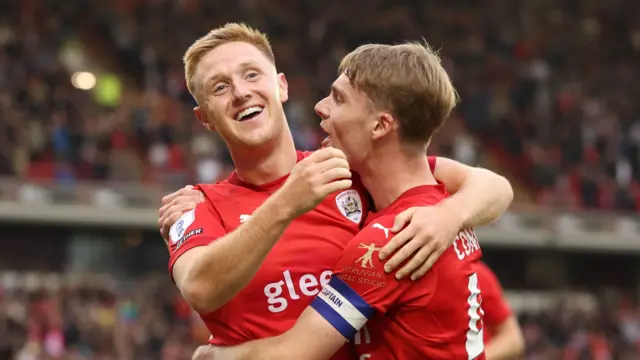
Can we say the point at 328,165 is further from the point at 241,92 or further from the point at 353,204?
the point at 241,92

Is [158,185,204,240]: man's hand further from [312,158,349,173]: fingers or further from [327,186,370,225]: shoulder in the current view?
[312,158,349,173]: fingers

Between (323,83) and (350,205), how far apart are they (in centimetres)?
1457

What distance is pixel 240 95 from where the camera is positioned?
4.28 meters

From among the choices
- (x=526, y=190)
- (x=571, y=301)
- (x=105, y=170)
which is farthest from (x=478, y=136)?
(x=105, y=170)

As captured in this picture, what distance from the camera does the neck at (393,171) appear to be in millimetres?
4051

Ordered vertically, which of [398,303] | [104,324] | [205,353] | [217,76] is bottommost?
[104,324]

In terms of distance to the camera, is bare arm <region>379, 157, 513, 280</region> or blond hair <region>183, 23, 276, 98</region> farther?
blond hair <region>183, 23, 276, 98</region>

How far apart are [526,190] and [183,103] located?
5.96 metres

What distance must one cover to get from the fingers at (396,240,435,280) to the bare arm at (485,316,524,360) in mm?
1940

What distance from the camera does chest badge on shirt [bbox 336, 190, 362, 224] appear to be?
14.0 feet

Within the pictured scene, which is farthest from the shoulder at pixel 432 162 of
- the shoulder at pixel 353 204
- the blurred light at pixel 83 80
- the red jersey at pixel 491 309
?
the blurred light at pixel 83 80

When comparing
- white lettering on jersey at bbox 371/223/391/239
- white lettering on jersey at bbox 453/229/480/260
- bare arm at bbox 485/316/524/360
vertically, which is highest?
white lettering on jersey at bbox 371/223/391/239

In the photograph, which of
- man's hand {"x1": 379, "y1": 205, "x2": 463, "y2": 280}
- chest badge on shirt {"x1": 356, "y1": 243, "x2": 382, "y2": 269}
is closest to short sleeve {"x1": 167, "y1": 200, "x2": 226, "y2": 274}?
chest badge on shirt {"x1": 356, "y1": 243, "x2": 382, "y2": 269}

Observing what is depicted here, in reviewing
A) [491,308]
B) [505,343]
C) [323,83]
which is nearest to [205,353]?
[505,343]
